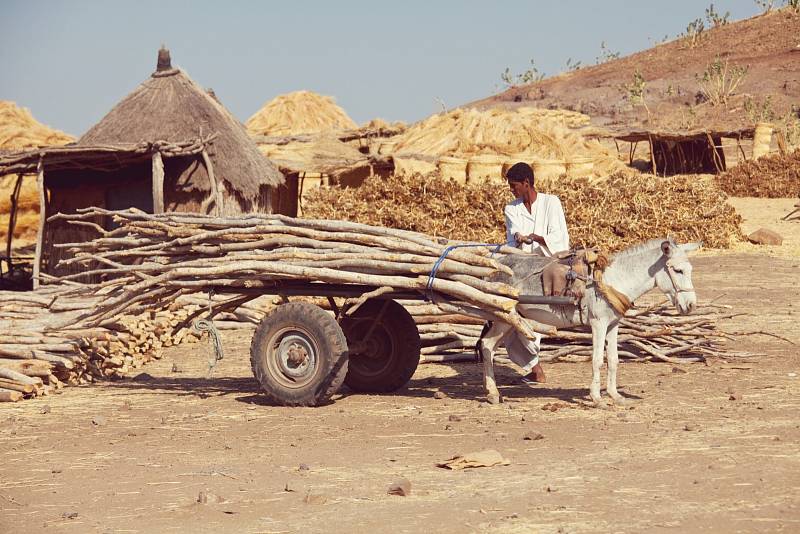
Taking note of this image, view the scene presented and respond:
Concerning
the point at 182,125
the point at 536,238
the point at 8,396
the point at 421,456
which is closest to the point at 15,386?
the point at 8,396

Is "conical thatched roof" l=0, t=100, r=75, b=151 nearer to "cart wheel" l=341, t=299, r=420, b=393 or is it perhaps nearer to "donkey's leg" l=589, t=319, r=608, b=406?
"cart wheel" l=341, t=299, r=420, b=393

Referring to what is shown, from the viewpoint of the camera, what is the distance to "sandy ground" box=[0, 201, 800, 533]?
5102 millimetres

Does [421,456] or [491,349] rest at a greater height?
[491,349]

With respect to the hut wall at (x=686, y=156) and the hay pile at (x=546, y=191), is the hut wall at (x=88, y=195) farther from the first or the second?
the hut wall at (x=686, y=156)

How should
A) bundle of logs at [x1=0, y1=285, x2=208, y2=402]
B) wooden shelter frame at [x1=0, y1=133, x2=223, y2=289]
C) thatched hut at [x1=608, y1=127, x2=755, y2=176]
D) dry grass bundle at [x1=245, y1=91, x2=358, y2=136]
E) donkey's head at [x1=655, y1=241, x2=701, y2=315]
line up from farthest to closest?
1. dry grass bundle at [x1=245, y1=91, x2=358, y2=136]
2. thatched hut at [x1=608, y1=127, x2=755, y2=176]
3. wooden shelter frame at [x1=0, y1=133, x2=223, y2=289]
4. bundle of logs at [x1=0, y1=285, x2=208, y2=402]
5. donkey's head at [x1=655, y1=241, x2=701, y2=315]

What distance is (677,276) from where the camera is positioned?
7.58m

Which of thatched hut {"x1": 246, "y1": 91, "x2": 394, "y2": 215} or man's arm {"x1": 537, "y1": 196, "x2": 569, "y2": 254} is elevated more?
thatched hut {"x1": 246, "y1": 91, "x2": 394, "y2": 215}

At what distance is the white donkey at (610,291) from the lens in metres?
7.61

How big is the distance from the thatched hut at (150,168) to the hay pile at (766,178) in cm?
1245

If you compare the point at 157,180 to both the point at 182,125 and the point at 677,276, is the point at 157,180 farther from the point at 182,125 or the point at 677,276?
the point at 677,276

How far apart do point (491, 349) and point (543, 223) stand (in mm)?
1108

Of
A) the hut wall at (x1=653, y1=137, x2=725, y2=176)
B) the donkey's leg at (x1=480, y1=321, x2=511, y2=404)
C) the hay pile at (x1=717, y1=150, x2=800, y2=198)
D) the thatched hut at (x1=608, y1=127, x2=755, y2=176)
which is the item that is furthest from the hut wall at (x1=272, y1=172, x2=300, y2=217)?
the donkey's leg at (x1=480, y1=321, x2=511, y2=404)

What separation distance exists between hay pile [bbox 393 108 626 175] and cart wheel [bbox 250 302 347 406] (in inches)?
480

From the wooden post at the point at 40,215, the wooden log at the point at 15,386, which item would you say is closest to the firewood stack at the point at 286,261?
the wooden log at the point at 15,386
